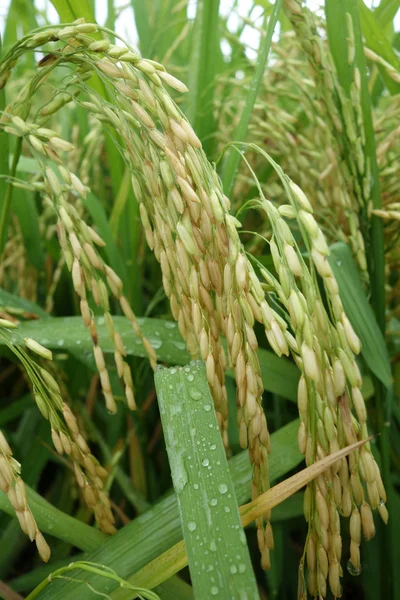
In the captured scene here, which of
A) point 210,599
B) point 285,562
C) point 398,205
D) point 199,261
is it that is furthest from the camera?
point 285,562

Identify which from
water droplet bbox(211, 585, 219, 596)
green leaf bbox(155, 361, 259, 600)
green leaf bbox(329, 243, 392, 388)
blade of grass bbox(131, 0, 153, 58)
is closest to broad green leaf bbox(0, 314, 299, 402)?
green leaf bbox(329, 243, 392, 388)

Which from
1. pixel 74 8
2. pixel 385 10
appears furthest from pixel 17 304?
pixel 385 10

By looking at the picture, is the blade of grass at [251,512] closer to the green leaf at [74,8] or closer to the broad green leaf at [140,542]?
the broad green leaf at [140,542]

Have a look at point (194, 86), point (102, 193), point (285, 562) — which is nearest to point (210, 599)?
point (285, 562)

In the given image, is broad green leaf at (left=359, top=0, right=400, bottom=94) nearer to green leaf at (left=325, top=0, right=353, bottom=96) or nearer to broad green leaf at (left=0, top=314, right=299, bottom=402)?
green leaf at (left=325, top=0, right=353, bottom=96)

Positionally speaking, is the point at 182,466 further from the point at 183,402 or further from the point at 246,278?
the point at 246,278

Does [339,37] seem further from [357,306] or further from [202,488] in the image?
[202,488]
